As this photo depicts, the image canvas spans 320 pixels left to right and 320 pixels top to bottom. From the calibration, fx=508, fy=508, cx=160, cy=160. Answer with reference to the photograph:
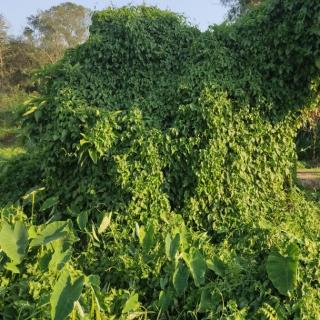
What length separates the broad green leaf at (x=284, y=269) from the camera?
3262 millimetres

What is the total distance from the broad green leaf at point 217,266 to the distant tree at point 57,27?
25629 millimetres

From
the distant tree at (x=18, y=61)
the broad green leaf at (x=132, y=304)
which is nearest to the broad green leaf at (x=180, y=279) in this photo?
the broad green leaf at (x=132, y=304)

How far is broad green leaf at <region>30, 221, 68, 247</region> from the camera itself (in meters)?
3.41

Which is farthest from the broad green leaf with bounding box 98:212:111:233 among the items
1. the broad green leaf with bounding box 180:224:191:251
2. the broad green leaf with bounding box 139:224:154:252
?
the broad green leaf with bounding box 180:224:191:251

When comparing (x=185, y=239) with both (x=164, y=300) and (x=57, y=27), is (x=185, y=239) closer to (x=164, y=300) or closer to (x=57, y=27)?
(x=164, y=300)

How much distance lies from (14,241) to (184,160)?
1675 mm

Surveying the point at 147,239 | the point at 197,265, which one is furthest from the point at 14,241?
the point at 197,265

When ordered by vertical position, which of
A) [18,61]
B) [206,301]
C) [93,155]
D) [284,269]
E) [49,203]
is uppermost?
[18,61]

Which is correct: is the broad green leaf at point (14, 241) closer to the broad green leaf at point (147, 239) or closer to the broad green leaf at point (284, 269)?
the broad green leaf at point (147, 239)

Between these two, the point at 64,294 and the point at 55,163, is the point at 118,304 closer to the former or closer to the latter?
the point at 64,294

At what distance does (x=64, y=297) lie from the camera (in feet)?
9.14

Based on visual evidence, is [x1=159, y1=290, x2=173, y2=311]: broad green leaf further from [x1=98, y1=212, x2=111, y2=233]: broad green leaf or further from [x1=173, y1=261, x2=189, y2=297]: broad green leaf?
[x1=98, y1=212, x2=111, y2=233]: broad green leaf

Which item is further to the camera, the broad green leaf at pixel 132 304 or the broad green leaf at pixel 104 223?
the broad green leaf at pixel 104 223

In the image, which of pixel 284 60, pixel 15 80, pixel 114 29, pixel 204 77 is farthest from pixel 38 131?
pixel 15 80
